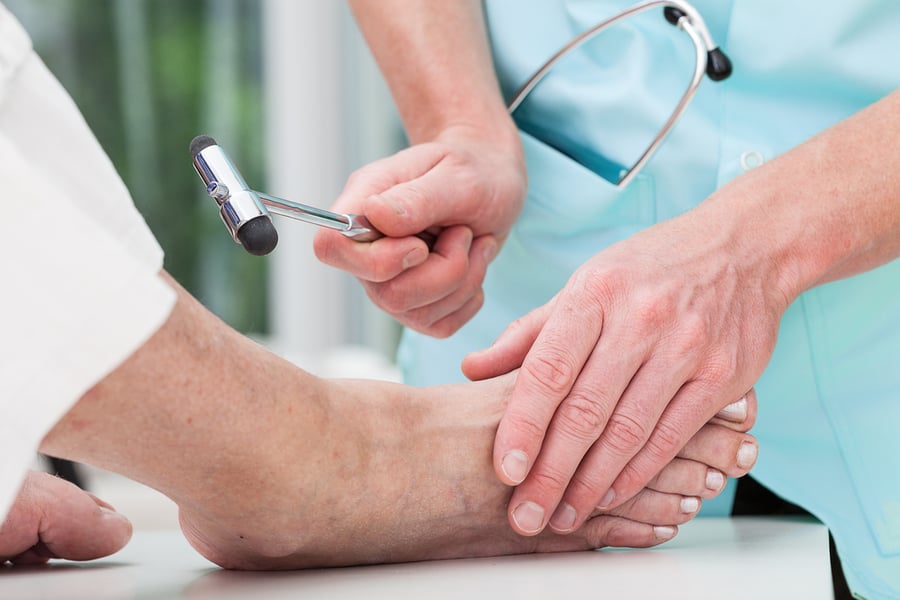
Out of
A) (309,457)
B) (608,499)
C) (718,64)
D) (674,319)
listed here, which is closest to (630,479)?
(608,499)

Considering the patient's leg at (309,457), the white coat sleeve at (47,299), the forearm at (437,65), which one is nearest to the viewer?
the white coat sleeve at (47,299)

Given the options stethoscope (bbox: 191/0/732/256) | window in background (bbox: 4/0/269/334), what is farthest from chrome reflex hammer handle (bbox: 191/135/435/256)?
window in background (bbox: 4/0/269/334)

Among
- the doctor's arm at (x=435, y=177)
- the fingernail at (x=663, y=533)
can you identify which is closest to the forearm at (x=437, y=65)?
the doctor's arm at (x=435, y=177)

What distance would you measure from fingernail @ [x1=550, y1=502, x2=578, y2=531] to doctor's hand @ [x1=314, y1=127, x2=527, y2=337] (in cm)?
26

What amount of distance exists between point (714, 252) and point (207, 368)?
0.39 meters

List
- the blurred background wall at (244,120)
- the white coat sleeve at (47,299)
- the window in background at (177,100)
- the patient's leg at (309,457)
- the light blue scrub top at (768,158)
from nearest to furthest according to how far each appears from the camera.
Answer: the white coat sleeve at (47,299), the patient's leg at (309,457), the light blue scrub top at (768,158), the blurred background wall at (244,120), the window in background at (177,100)

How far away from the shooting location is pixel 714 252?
777mm

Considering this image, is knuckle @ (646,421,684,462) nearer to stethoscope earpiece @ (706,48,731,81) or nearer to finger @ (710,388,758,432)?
finger @ (710,388,758,432)

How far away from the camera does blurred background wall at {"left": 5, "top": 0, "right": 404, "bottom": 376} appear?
317 centimetres

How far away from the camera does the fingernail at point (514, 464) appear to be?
73cm

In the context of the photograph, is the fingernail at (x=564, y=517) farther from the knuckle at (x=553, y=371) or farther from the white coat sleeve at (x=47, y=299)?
the white coat sleeve at (x=47, y=299)

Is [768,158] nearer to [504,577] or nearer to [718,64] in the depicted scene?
[718,64]

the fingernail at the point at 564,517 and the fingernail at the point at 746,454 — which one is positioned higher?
the fingernail at the point at 564,517

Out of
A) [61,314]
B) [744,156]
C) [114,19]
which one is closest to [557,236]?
[744,156]
